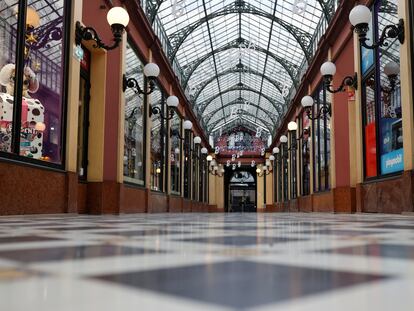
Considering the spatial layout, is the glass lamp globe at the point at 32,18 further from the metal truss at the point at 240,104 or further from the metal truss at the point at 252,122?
the metal truss at the point at 252,122

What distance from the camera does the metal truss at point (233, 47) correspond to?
22.3 m

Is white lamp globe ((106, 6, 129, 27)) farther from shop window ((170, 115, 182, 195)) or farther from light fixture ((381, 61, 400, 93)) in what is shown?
shop window ((170, 115, 182, 195))

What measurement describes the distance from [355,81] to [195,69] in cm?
1337

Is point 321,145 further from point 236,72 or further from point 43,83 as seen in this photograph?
point 236,72

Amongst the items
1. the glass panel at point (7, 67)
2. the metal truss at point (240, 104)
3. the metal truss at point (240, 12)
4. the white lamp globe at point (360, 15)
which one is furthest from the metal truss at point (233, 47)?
the glass panel at point (7, 67)

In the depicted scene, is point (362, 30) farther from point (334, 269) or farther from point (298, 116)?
point (298, 116)

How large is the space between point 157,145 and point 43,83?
27.6ft

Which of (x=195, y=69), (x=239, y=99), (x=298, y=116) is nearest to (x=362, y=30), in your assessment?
(x=298, y=116)

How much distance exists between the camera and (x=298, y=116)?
22.0 meters

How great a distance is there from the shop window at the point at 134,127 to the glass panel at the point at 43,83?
12.2 feet

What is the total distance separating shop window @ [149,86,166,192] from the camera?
1442cm

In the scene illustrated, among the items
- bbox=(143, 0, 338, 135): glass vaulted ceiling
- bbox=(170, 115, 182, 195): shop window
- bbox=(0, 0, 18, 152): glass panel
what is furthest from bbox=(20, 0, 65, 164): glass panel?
bbox=(170, 115, 182, 195): shop window

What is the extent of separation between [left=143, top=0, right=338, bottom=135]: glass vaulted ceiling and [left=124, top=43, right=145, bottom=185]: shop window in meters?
2.32

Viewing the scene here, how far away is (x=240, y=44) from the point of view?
25.0 meters
